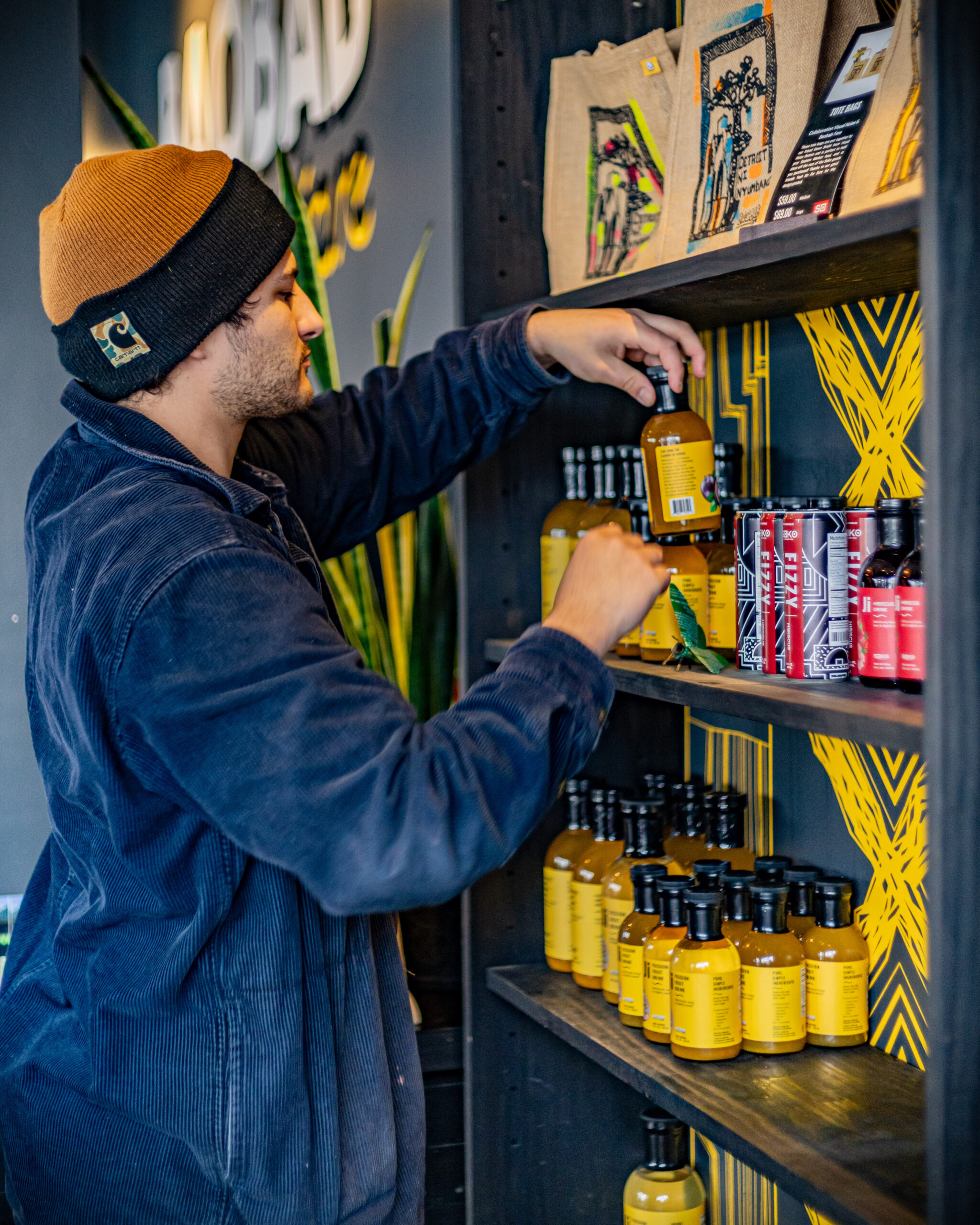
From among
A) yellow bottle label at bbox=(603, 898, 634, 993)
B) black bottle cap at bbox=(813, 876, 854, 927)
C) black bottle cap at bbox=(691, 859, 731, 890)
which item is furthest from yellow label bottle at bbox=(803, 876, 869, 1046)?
yellow bottle label at bbox=(603, 898, 634, 993)

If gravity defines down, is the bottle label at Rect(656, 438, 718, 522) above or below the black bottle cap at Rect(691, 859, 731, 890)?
Answer: above

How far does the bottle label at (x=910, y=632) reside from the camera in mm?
1143

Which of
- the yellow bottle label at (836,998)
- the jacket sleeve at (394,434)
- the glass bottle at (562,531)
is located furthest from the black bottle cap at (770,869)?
the jacket sleeve at (394,434)

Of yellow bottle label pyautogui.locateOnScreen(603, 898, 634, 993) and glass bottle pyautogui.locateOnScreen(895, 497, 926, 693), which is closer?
glass bottle pyautogui.locateOnScreen(895, 497, 926, 693)

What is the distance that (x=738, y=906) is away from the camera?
145 cm

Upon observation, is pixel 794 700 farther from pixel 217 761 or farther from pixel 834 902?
pixel 217 761

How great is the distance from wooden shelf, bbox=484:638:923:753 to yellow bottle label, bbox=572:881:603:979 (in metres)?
0.34

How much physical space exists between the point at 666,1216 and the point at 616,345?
47.4 inches

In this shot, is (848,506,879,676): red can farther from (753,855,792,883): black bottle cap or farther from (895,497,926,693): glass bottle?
(753,855,792,883): black bottle cap

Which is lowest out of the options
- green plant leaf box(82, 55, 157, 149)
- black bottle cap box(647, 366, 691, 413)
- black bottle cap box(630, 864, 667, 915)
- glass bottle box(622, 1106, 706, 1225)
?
glass bottle box(622, 1106, 706, 1225)

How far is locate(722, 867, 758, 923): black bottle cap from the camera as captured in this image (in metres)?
1.45

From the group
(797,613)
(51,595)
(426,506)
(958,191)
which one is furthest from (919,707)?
(426,506)

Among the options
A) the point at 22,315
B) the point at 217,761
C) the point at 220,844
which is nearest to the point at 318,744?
the point at 217,761

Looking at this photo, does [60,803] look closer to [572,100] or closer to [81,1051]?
[81,1051]
